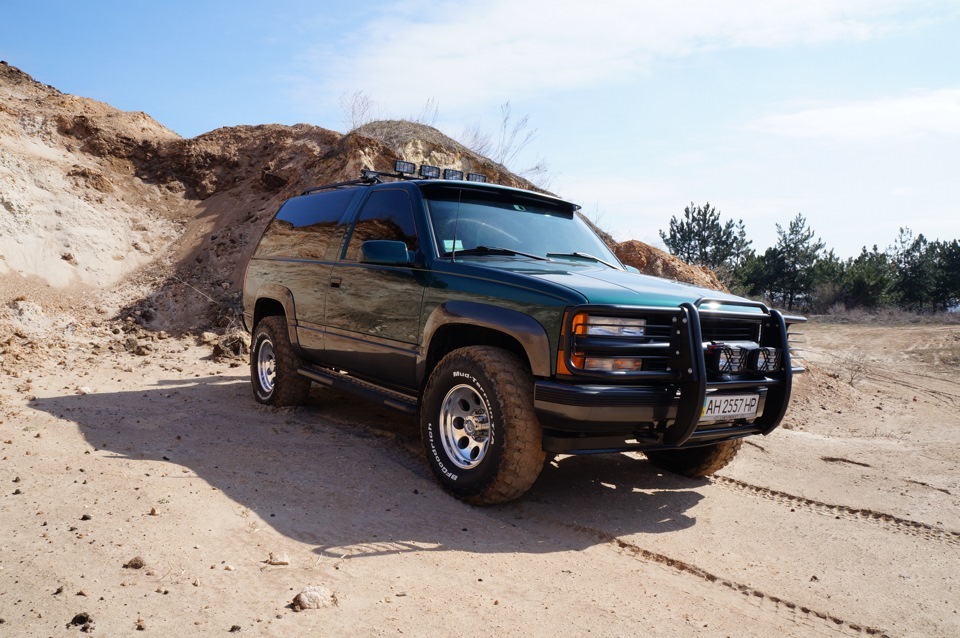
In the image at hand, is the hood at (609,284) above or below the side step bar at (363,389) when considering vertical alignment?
above

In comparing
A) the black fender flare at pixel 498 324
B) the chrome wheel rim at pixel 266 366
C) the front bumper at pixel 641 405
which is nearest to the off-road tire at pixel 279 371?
the chrome wheel rim at pixel 266 366

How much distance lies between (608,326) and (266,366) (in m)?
4.29

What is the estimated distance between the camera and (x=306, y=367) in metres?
6.21

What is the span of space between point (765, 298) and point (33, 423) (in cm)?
3789

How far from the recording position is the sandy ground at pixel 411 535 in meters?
2.85

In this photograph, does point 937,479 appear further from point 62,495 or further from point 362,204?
point 62,495

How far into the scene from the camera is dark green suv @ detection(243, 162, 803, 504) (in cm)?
372

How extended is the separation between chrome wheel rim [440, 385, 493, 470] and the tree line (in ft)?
97.4

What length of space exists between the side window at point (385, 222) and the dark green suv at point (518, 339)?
2cm

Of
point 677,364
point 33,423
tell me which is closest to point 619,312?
point 677,364

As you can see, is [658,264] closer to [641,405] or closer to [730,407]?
[730,407]

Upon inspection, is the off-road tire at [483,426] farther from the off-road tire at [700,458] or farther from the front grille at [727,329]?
the off-road tire at [700,458]

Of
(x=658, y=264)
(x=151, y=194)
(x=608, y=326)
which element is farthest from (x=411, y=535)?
(x=151, y=194)

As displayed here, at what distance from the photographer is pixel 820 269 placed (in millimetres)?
36656
